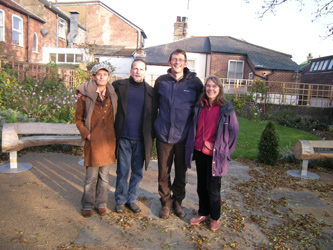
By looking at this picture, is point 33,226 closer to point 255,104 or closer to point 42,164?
point 42,164

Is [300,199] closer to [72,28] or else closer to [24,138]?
[24,138]

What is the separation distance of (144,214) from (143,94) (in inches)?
65.8

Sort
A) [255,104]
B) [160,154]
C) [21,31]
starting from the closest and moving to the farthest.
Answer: [160,154], [255,104], [21,31]

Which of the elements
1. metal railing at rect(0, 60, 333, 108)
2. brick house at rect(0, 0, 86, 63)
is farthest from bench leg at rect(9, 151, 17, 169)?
brick house at rect(0, 0, 86, 63)

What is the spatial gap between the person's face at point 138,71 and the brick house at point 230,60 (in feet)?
59.7

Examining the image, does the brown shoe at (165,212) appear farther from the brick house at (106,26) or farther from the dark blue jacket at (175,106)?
the brick house at (106,26)

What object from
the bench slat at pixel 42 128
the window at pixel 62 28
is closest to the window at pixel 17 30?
the window at pixel 62 28

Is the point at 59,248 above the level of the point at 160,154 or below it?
below

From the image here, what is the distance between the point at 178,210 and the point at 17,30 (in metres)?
22.1

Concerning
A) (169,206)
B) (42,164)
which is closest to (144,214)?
(169,206)

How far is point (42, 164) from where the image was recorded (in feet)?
17.9

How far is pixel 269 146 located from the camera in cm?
640

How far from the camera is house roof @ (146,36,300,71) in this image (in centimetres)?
2069

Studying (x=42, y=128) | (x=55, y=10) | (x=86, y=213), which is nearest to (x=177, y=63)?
(x=86, y=213)
